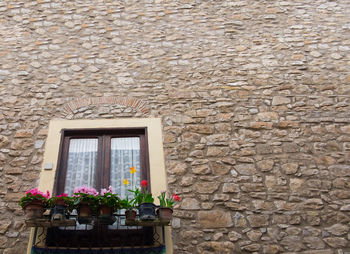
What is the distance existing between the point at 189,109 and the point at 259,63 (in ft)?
4.79

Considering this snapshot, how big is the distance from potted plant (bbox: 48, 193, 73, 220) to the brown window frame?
21.6 inches

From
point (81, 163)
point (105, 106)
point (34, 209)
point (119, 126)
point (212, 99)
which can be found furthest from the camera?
point (212, 99)

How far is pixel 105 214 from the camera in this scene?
3.75 metres

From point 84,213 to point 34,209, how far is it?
0.52m

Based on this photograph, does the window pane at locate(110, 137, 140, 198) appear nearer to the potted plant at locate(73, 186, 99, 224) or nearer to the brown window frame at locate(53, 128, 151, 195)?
the brown window frame at locate(53, 128, 151, 195)

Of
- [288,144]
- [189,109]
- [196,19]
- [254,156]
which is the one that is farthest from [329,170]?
[196,19]

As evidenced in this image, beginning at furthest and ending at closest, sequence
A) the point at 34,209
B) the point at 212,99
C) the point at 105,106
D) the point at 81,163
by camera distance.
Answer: the point at 212,99 → the point at 105,106 → the point at 81,163 → the point at 34,209

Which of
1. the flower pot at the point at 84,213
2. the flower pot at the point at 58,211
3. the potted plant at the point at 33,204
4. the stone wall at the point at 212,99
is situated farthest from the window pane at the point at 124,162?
the potted plant at the point at 33,204

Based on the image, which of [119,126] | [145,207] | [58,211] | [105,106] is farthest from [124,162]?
[58,211]

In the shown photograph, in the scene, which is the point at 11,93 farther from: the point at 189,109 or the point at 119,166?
the point at 189,109

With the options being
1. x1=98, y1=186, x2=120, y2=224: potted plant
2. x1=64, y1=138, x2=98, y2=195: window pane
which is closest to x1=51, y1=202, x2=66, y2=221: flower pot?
x1=98, y1=186, x2=120, y2=224: potted plant

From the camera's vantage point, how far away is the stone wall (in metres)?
4.20

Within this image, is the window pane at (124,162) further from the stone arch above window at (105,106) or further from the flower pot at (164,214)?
the flower pot at (164,214)

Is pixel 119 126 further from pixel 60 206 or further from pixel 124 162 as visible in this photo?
pixel 60 206
